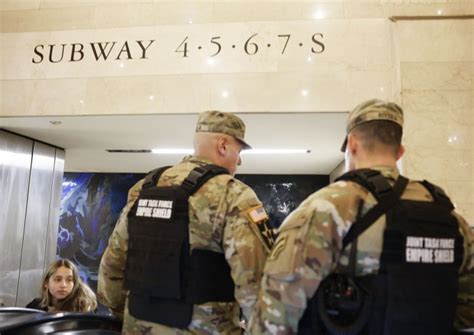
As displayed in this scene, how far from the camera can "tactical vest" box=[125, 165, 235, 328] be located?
1.30 meters

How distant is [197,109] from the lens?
2787mm

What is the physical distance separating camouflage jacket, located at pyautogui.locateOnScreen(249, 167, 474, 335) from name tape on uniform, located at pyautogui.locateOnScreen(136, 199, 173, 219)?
1.45 feet

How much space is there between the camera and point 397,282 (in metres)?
1.03

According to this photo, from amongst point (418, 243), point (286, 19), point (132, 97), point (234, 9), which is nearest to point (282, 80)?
point (286, 19)

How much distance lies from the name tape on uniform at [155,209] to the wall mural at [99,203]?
4.02 metres

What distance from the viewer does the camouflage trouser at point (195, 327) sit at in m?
1.30

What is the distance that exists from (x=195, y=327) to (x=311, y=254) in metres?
0.54

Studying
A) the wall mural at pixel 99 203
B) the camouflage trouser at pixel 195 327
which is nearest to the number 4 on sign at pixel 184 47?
the camouflage trouser at pixel 195 327

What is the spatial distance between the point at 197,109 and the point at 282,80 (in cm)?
67

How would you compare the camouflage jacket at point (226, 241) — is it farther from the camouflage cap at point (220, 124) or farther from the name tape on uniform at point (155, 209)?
the camouflage cap at point (220, 124)

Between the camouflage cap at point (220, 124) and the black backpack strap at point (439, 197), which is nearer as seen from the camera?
the black backpack strap at point (439, 197)

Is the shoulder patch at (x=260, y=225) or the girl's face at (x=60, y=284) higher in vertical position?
the shoulder patch at (x=260, y=225)

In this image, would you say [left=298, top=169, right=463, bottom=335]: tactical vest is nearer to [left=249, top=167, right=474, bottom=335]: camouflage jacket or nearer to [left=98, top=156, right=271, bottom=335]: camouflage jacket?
[left=249, top=167, right=474, bottom=335]: camouflage jacket

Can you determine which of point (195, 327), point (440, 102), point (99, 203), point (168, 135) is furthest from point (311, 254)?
point (99, 203)
